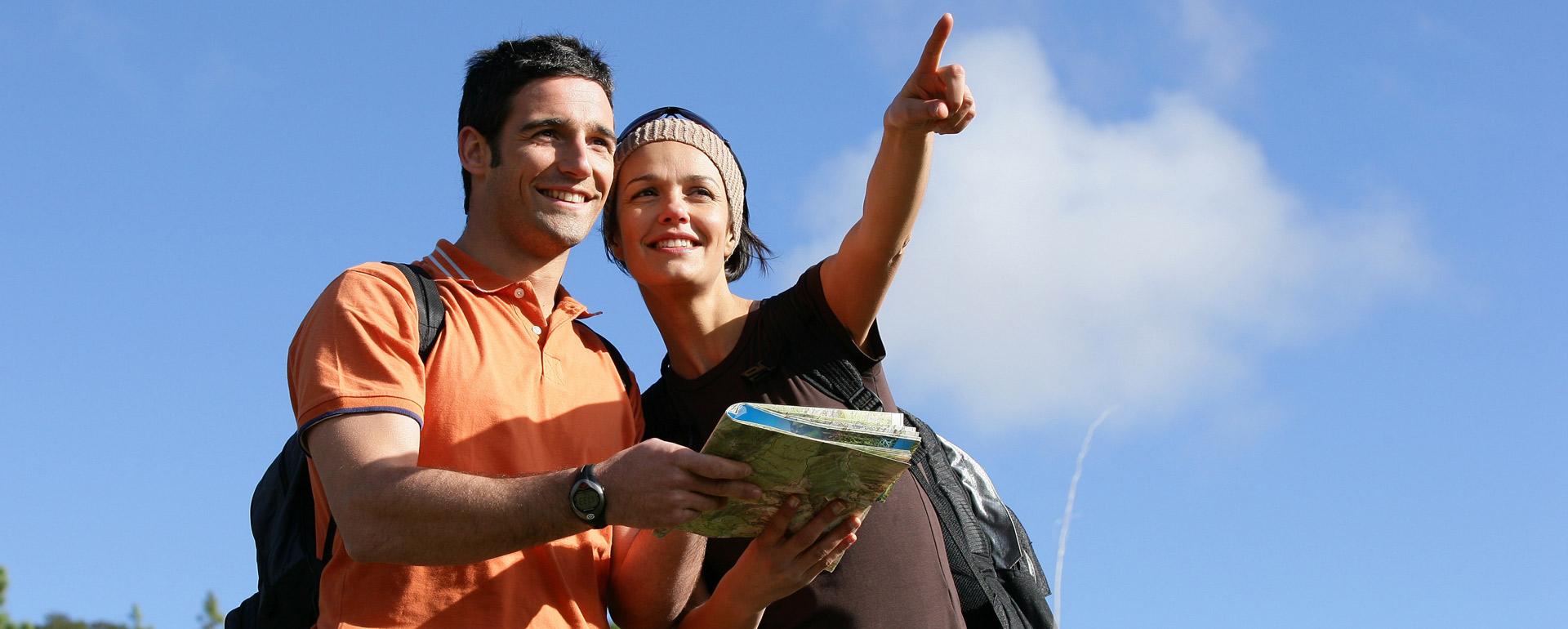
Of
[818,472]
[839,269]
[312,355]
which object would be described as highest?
[839,269]

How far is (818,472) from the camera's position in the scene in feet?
12.3

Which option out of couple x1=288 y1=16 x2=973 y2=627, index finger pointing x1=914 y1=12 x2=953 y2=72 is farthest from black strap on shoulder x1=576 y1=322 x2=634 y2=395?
index finger pointing x1=914 y1=12 x2=953 y2=72

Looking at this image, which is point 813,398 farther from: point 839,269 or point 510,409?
point 510,409

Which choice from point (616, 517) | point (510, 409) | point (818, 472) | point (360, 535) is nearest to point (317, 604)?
point (360, 535)

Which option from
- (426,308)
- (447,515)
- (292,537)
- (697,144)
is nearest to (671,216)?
(697,144)

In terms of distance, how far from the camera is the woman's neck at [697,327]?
5.34 m

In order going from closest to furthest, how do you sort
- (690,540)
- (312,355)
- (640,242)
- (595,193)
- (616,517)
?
(616,517)
(312,355)
(690,540)
(595,193)
(640,242)

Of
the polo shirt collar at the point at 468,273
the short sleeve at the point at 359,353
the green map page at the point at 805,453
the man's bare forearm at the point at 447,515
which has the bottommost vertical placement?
the man's bare forearm at the point at 447,515

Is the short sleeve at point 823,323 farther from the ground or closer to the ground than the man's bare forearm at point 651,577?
farther from the ground

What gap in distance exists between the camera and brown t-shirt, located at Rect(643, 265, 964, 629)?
15.9ft

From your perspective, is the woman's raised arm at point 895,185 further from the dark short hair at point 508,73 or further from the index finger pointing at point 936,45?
the dark short hair at point 508,73

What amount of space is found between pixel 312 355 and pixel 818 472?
1440 millimetres

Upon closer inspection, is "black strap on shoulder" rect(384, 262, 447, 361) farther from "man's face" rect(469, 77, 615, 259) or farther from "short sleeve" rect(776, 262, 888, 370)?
"short sleeve" rect(776, 262, 888, 370)

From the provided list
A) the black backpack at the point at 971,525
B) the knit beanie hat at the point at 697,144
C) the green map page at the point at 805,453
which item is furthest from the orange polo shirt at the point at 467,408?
the knit beanie hat at the point at 697,144
